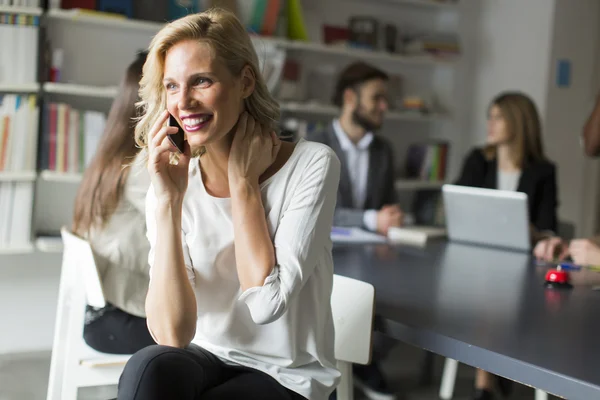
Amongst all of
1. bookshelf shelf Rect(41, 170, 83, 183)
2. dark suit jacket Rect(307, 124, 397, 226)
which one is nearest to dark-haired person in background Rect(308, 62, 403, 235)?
dark suit jacket Rect(307, 124, 397, 226)

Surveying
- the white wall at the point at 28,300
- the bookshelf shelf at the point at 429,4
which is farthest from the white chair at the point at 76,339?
the bookshelf shelf at the point at 429,4

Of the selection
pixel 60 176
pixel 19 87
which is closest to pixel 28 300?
pixel 60 176

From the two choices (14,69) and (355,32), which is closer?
(14,69)

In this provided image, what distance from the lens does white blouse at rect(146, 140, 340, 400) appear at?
1.53 m

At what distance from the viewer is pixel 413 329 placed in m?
1.55

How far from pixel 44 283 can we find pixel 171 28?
2.60m

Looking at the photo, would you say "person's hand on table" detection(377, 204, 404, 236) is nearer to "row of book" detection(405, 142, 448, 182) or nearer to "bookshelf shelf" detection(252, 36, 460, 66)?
"bookshelf shelf" detection(252, 36, 460, 66)

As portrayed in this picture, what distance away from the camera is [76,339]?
2.16 m

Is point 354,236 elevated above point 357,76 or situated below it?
below

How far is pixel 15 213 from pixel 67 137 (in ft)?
1.40

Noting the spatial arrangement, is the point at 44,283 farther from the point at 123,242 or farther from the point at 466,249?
the point at 466,249

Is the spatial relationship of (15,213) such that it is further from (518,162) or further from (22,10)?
(518,162)

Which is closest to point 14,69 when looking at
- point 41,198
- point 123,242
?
point 41,198

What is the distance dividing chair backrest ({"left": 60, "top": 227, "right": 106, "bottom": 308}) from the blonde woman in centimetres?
47
